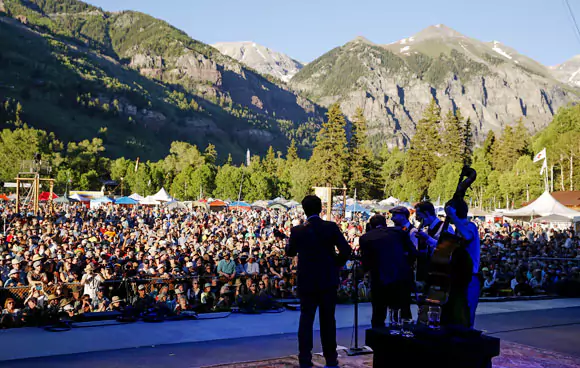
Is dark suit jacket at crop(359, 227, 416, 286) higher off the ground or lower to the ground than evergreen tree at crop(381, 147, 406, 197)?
lower

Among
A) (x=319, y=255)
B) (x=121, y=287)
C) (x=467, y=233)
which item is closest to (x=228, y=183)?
(x=121, y=287)

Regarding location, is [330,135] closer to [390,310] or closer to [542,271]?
[542,271]

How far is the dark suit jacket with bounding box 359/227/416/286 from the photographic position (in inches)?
212

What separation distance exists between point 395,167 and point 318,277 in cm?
9343

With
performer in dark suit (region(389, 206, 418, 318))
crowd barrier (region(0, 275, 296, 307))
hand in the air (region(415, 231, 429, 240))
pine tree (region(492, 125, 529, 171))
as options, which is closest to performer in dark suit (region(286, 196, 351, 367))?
performer in dark suit (region(389, 206, 418, 318))

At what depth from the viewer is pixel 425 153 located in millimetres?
71625

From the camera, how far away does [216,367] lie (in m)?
4.97

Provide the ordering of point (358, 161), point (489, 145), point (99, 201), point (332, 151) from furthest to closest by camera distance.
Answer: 1. point (489, 145)
2. point (358, 161)
3. point (332, 151)
4. point (99, 201)

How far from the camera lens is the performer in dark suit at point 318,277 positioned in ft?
16.2

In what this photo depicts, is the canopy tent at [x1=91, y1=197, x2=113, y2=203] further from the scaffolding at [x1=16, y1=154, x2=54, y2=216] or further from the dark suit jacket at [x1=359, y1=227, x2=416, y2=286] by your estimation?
the dark suit jacket at [x1=359, y1=227, x2=416, y2=286]

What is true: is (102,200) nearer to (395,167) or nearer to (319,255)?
(319,255)

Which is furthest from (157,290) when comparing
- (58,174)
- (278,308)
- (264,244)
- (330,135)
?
(58,174)

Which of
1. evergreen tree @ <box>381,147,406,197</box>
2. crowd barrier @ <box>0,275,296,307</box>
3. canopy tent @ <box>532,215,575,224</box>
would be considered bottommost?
crowd barrier @ <box>0,275,296,307</box>

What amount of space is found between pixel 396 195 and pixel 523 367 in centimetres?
7925
